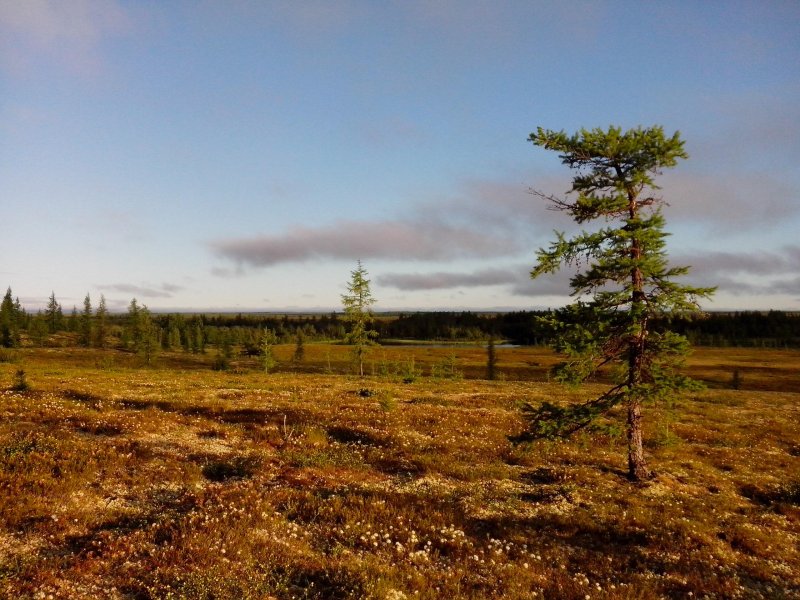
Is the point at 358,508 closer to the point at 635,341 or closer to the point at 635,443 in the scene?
the point at 635,341

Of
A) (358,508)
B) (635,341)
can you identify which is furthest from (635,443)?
(358,508)

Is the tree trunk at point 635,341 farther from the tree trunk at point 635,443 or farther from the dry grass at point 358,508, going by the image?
the dry grass at point 358,508

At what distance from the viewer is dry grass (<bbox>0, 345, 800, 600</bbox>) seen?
7820mm

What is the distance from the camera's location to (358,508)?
11.0 m

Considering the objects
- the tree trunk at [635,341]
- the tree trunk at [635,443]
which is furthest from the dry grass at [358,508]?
the tree trunk at [635,341]

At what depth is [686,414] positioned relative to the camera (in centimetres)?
3347

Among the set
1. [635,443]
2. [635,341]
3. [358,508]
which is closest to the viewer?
[358,508]

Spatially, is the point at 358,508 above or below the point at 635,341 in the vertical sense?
below

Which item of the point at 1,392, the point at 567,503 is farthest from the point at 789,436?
the point at 1,392

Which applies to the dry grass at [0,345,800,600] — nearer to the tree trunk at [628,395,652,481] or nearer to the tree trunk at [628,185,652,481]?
the tree trunk at [628,395,652,481]

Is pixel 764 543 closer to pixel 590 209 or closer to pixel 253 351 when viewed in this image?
pixel 590 209

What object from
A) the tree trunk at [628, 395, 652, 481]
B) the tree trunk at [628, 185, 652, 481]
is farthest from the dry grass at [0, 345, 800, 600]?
the tree trunk at [628, 185, 652, 481]

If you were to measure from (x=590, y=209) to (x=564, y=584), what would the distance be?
38.4 ft

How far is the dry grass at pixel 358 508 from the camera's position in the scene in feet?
25.7
